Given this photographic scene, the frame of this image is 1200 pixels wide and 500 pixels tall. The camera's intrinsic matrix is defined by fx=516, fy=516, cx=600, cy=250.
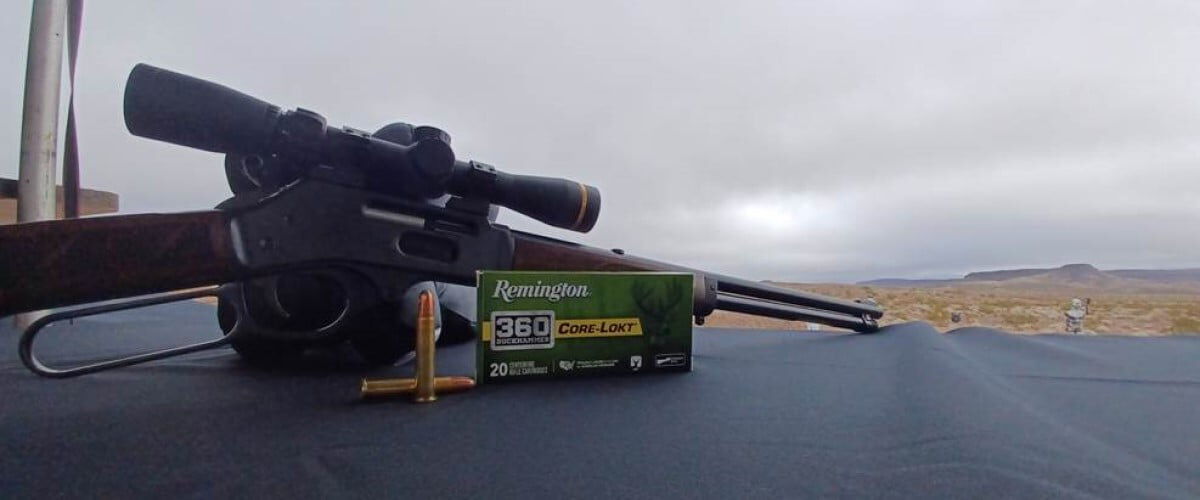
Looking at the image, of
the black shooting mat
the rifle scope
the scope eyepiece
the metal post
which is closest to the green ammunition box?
the black shooting mat

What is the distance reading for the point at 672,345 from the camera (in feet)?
3.12

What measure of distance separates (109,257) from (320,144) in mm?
289

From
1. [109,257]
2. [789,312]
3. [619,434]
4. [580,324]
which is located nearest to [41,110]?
[109,257]

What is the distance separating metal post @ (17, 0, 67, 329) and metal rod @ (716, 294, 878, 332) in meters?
1.79

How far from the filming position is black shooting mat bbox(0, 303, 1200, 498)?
1.37ft

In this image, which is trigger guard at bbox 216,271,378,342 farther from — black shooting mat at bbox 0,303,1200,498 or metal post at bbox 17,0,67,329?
metal post at bbox 17,0,67,329

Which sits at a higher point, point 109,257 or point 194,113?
point 194,113

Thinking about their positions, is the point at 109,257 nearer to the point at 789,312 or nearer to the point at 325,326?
the point at 325,326

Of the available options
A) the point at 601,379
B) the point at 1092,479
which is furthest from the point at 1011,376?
the point at 601,379

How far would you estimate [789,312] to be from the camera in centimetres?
129

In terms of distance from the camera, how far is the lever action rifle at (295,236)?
0.65 m

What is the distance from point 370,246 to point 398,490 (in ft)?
1.63

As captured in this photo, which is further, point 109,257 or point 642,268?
point 642,268

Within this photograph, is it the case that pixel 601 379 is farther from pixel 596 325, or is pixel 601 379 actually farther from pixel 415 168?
pixel 415 168
